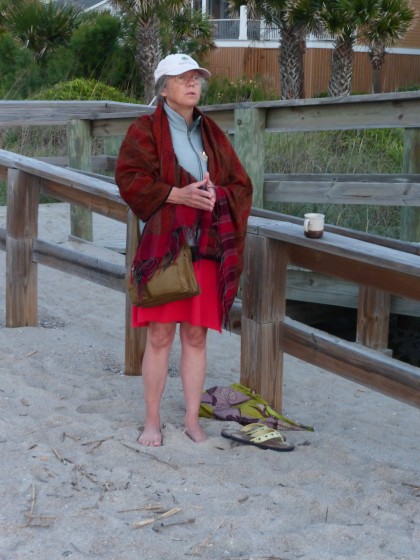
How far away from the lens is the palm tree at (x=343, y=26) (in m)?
20.0

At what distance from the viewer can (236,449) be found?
12.5 ft

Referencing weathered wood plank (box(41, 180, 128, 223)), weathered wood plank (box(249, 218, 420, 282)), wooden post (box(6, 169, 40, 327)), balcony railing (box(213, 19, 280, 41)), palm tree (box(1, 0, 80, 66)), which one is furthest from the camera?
balcony railing (box(213, 19, 280, 41))

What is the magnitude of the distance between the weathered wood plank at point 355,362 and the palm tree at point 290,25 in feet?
56.5

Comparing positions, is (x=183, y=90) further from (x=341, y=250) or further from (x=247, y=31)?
(x=247, y=31)

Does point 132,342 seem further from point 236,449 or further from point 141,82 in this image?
point 141,82

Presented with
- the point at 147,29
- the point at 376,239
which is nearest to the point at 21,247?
the point at 376,239

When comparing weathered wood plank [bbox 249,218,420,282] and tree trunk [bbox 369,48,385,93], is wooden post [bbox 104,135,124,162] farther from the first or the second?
tree trunk [bbox 369,48,385,93]

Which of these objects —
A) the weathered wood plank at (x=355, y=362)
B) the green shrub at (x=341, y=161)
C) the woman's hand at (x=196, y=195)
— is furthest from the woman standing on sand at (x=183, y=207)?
the green shrub at (x=341, y=161)

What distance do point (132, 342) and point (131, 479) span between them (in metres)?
1.44

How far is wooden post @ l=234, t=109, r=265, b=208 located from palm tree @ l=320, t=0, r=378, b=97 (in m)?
14.1

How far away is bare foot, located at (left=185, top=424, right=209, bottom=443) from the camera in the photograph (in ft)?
12.7

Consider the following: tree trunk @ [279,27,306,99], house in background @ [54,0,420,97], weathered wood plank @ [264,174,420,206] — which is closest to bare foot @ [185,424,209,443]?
weathered wood plank @ [264,174,420,206]

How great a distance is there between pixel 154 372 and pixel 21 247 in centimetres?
201

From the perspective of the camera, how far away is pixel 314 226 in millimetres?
3738
